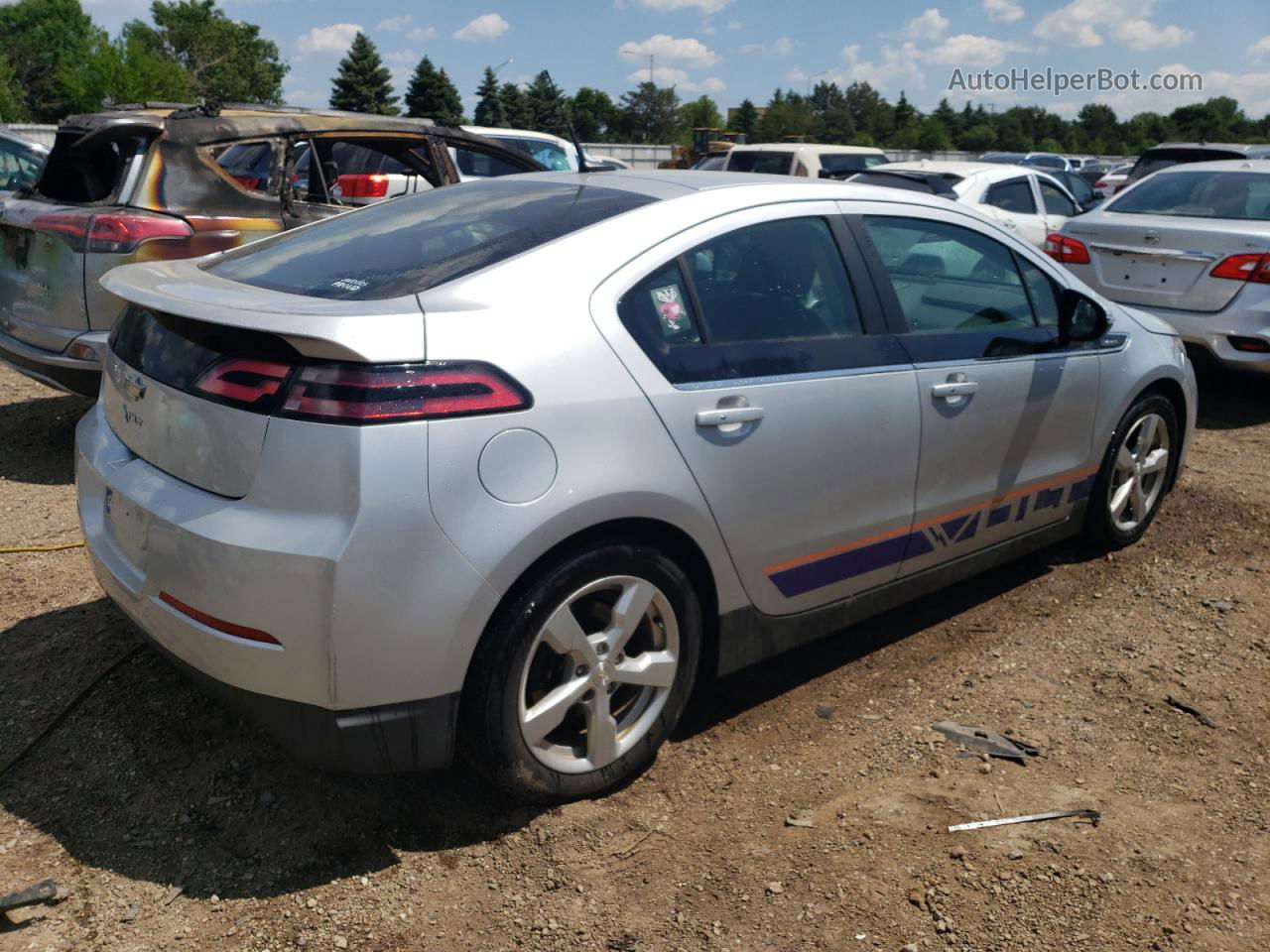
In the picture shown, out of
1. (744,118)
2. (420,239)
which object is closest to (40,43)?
(744,118)

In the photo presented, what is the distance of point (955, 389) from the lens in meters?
3.69

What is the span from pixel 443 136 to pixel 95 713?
485cm

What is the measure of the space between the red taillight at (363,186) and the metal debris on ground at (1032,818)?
17.0ft

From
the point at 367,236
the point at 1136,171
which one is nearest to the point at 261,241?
the point at 367,236

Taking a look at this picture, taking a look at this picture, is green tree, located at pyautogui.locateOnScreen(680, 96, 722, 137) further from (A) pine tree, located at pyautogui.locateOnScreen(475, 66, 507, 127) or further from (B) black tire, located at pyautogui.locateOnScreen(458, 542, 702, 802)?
(B) black tire, located at pyautogui.locateOnScreen(458, 542, 702, 802)

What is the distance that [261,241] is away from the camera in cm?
364

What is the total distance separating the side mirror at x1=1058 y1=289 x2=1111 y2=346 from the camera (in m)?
4.26

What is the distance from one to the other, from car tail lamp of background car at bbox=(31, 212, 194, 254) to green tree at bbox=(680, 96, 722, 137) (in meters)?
115

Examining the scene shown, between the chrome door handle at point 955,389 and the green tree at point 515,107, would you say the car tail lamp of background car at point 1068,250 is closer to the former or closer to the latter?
the chrome door handle at point 955,389

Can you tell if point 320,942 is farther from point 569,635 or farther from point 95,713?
point 95,713

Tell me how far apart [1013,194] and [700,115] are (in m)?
116

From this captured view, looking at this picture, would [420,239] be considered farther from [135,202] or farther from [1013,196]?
[1013,196]

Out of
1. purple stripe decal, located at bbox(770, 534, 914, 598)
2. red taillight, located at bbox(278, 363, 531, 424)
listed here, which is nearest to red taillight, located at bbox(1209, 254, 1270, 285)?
purple stripe decal, located at bbox(770, 534, 914, 598)

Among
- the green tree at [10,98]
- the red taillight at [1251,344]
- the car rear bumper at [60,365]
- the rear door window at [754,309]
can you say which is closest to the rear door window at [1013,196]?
the red taillight at [1251,344]
